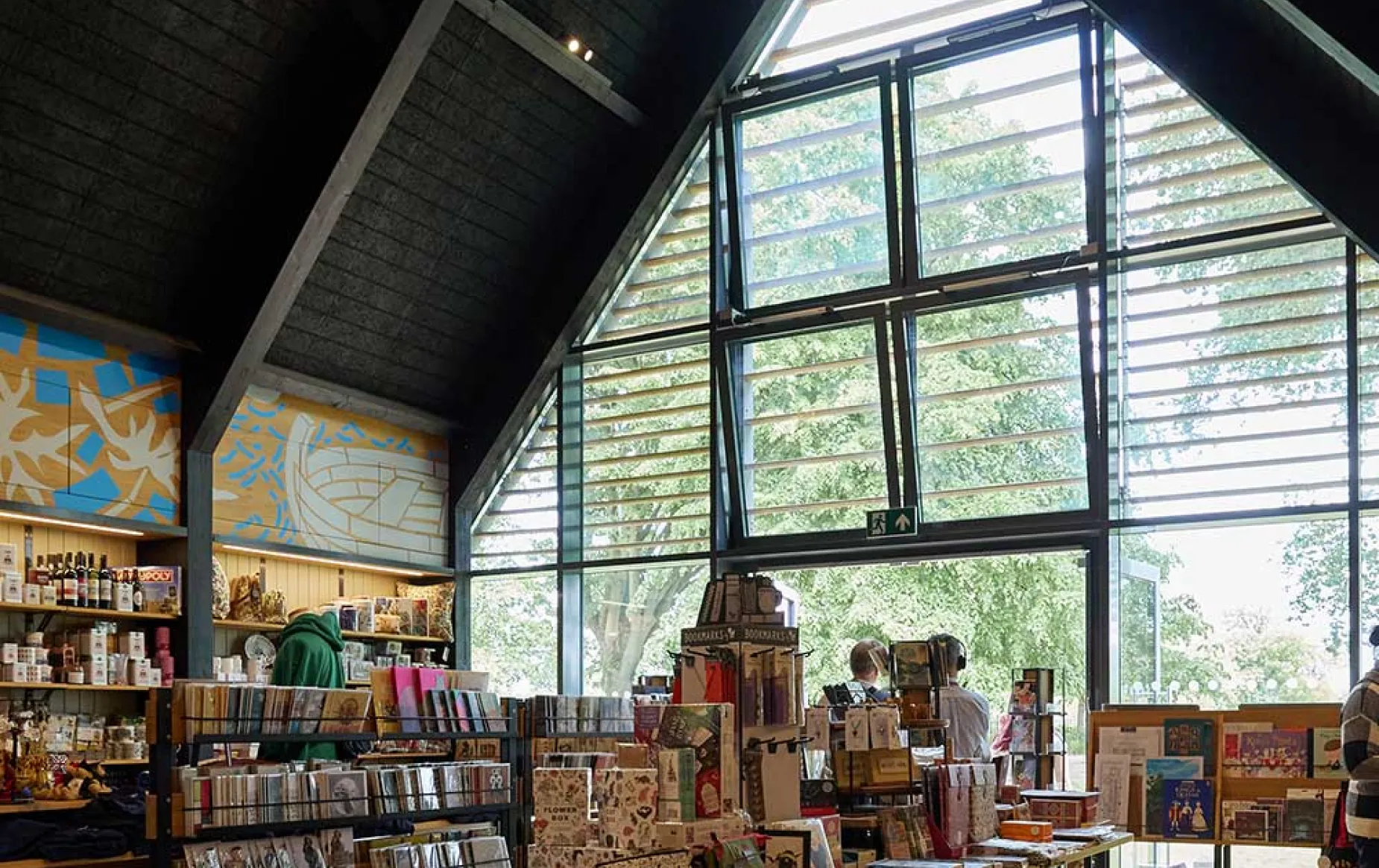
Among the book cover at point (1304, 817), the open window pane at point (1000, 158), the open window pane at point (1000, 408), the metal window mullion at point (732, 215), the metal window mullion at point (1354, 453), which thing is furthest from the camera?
the metal window mullion at point (732, 215)

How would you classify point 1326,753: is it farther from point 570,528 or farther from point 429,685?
point 570,528

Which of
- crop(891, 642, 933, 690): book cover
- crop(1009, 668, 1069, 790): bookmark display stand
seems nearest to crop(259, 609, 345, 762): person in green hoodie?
crop(891, 642, 933, 690): book cover

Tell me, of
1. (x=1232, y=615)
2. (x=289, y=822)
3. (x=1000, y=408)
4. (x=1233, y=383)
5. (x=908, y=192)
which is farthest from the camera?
(x=908, y=192)

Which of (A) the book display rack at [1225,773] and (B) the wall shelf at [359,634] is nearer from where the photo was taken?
(A) the book display rack at [1225,773]

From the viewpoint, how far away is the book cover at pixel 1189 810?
7.04 m

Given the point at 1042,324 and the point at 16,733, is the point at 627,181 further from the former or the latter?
the point at 16,733

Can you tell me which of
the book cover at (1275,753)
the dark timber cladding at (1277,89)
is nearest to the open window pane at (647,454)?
the dark timber cladding at (1277,89)

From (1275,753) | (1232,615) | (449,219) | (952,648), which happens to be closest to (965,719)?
(952,648)

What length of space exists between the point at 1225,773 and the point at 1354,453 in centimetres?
248

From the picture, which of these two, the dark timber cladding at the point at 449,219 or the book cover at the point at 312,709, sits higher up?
the dark timber cladding at the point at 449,219

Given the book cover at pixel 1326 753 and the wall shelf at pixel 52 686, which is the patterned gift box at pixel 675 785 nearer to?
the book cover at pixel 1326 753

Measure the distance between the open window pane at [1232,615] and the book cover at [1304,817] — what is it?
2.01 metres

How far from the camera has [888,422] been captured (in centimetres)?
1020

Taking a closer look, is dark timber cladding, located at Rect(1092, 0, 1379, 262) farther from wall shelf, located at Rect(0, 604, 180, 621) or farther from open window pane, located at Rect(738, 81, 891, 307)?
wall shelf, located at Rect(0, 604, 180, 621)
